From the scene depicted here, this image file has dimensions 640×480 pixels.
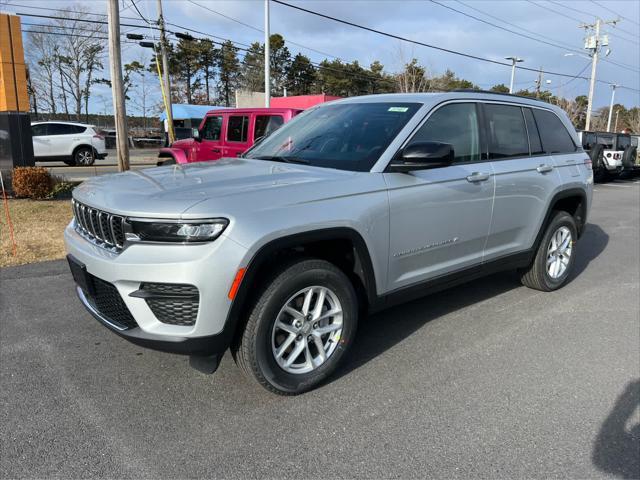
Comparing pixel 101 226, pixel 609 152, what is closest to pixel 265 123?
pixel 101 226

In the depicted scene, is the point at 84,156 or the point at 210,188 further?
the point at 84,156

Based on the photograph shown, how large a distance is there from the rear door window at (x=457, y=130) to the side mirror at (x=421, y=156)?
30 cm

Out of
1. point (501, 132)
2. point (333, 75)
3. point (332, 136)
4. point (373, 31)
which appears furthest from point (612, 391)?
point (333, 75)

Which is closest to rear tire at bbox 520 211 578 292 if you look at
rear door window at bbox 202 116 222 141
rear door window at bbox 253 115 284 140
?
rear door window at bbox 253 115 284 140

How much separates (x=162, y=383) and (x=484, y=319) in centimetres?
273

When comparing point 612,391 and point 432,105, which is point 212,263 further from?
point 612,391

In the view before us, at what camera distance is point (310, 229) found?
2.85 metres

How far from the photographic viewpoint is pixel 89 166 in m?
21.0

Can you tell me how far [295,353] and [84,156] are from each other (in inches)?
815

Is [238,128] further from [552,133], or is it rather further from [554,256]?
[554,256]

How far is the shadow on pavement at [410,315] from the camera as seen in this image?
146 inches

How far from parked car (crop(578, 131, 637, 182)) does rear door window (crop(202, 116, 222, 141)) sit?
13067 mm

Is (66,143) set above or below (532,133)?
below

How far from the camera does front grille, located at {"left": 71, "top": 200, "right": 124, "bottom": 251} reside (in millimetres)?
2740
